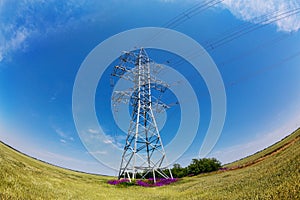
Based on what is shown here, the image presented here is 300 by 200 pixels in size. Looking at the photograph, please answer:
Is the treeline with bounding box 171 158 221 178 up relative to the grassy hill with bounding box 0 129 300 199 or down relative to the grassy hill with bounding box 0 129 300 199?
up

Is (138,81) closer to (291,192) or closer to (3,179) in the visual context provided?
(3,179)

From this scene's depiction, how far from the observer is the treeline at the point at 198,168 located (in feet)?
189

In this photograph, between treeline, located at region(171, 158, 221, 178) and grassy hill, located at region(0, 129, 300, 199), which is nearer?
Answer: grassy hill, located at region(0, 129, 300, 199)

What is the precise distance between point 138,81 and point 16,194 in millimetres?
27901

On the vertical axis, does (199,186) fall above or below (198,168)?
below

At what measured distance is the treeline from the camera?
57.7m

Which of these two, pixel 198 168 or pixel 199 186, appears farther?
pixel 198 168

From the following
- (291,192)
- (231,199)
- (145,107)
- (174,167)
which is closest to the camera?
(291,192)

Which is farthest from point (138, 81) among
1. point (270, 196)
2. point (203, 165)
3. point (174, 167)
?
point (174, 167)

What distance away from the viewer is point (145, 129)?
102 feet

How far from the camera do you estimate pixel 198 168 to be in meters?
58.6

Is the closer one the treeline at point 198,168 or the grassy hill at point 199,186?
the grassy hill at point 199,186

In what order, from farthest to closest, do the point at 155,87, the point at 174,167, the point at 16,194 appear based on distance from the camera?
the point at 174,167, the point at 155,87, the point at 16,194

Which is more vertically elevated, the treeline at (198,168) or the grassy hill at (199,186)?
the treeline at (198,168)
